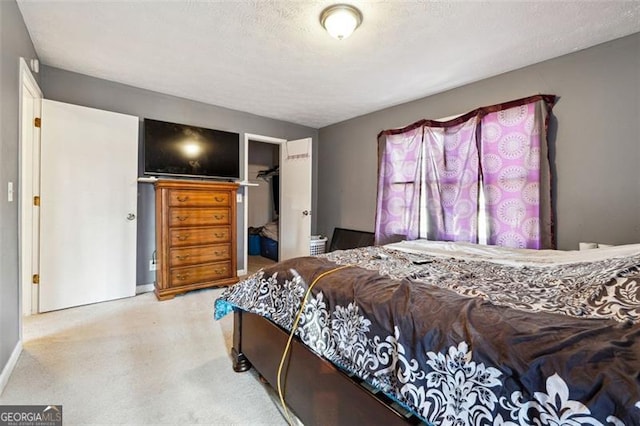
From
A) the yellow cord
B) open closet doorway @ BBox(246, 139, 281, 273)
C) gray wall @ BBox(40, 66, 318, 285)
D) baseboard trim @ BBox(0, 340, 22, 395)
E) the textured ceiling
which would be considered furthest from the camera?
open closet doorway @ BBox(246, 139, 281, 273)

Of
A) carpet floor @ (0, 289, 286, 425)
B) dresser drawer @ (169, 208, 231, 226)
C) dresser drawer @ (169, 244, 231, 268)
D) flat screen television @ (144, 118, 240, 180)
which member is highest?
flat screen television @ (144, 118, 240, 180)

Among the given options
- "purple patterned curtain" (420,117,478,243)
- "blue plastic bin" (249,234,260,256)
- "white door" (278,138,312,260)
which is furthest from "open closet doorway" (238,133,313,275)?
"purple patterned curtain" (420,117,478,243)

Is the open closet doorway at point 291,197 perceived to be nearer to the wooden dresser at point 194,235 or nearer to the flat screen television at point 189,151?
the flat screen television at point 189,151

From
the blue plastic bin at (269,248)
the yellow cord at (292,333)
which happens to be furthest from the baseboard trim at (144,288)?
the yellow cord at (292,333)

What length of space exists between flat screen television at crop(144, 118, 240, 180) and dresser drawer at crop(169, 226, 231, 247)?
0.71 metres

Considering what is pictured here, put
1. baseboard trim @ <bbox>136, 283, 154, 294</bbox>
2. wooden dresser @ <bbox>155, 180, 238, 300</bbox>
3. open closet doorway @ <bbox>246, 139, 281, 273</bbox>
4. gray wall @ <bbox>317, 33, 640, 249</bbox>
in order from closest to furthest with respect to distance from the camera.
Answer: gray wall @ <bbox>317, 33, 640, 249</bbox> < wooden dresser @ <bbox>155, 180, 238, 300</bbox> < baseboard trim @ <bbox>136, 283, 154, 294</bbox> < open closet doorway @ <bbox>246, 139, 281, 273</bbox>

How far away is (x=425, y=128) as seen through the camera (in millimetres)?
3293

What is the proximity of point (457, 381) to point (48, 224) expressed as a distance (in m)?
3.55

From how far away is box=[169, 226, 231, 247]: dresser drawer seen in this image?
121 inches

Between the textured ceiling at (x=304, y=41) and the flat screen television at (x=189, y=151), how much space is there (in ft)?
1.63

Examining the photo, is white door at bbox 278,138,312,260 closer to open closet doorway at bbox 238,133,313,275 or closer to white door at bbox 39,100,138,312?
open closet doorway at bbox 238,133,313,275

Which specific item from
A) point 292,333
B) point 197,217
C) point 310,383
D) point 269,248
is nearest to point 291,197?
point 269,248

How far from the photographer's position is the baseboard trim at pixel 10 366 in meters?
1.60

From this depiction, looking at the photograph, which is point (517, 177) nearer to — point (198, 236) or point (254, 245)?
point (198, 236)
